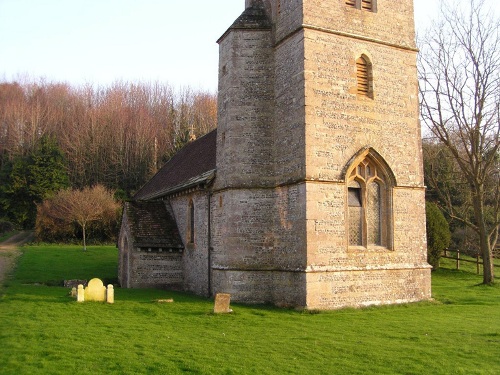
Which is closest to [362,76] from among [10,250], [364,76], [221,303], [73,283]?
[364,76]

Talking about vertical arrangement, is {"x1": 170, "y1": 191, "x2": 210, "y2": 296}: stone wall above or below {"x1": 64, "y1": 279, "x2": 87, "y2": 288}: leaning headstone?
above

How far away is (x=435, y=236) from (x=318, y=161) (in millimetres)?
14546

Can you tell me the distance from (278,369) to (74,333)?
4.96 m

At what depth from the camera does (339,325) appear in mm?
12680

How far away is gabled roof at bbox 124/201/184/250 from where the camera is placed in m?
20.9

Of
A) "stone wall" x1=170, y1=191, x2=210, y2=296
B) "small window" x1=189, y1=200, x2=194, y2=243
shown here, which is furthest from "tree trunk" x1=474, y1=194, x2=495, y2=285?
"small window" x1=189, y1=200, x2=194, y2=243

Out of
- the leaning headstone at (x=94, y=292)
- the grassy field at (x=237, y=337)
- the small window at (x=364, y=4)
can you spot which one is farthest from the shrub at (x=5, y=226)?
the small window at (x=364, y=4)

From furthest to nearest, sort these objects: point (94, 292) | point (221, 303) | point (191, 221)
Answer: point (191, 221), point (94, 292), point (221, 303)

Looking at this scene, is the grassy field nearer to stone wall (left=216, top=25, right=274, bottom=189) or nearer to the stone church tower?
the stone church tower

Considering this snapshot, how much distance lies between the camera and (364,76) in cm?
1695

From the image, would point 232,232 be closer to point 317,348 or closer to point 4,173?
point 317,348

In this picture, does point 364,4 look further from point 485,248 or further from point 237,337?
point 485,248

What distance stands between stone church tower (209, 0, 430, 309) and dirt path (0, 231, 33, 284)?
39.2ft

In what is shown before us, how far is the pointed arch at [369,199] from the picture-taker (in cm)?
1614
